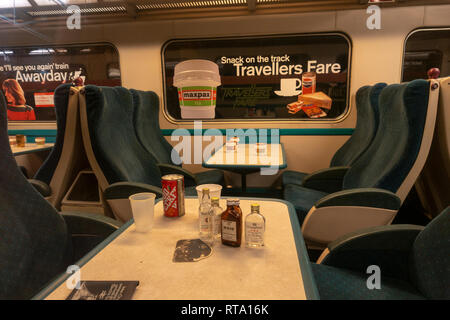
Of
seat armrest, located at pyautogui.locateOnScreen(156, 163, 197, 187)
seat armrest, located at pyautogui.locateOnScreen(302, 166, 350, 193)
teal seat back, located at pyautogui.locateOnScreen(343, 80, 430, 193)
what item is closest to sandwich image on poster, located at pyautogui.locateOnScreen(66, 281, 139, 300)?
teal seat back, located at pyautogui.locateOnScreen(343, 80, 430, 193)

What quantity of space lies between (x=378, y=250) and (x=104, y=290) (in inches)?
39.5

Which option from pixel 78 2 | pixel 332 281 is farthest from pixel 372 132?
pixel 78 2

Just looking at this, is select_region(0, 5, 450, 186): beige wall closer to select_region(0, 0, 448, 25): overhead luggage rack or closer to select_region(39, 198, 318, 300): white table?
select_region(0, 0, 448, 25): overhead luggage rack

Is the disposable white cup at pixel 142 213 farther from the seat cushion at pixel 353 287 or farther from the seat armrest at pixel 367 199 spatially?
the seat armrest at pixel 367 199

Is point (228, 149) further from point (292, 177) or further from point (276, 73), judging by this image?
point (276, 73)

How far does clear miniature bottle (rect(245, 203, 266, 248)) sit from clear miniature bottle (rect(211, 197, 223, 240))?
10cm

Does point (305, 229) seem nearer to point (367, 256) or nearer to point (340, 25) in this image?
point (367, 256)

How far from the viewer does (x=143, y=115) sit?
9.21 ft

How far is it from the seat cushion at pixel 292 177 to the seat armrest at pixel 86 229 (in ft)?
6.53

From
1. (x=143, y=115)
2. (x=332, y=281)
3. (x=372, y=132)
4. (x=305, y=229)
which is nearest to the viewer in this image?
(x=332, y=281)

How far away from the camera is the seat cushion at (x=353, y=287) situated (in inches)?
40.1

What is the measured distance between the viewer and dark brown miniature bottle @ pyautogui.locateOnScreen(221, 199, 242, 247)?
→ 33.1 inches

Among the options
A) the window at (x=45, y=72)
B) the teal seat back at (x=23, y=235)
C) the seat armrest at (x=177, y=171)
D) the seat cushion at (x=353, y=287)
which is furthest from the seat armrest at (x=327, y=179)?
the window at (x=45, y=72)

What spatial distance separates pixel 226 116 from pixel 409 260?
103 inches
